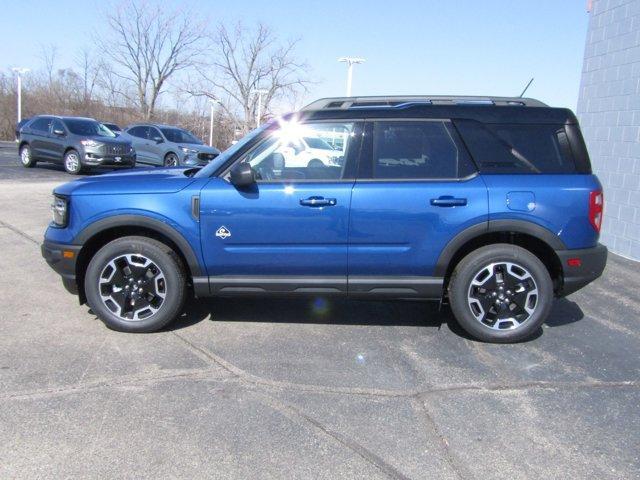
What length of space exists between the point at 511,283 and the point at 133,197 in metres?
2.96

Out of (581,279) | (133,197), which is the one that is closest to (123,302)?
(133,197)

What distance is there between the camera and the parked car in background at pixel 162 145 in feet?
60.6

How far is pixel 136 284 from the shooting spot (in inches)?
176

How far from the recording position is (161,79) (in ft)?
158

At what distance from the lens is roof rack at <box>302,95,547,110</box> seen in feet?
15.2

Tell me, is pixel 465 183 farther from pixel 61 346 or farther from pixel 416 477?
pixel 61 346

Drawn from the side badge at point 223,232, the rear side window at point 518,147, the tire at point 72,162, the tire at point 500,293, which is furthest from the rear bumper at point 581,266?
the tire at point 72,162

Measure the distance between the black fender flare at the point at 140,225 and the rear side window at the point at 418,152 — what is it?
153 cm

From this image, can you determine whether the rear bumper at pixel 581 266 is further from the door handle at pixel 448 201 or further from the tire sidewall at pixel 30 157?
the tire sidewall at pixel 30 157

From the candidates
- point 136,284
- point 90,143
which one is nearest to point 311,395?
point 136,284

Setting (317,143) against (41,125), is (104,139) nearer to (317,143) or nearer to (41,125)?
(41,125)

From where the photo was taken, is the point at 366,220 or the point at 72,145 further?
the point at 72,145

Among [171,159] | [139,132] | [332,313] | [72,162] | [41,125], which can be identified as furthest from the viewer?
[139,132]

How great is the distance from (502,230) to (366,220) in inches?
40.5
